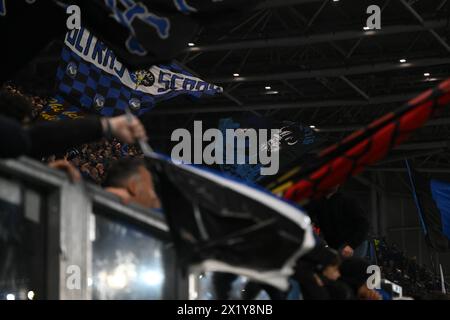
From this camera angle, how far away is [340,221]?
6812 mm

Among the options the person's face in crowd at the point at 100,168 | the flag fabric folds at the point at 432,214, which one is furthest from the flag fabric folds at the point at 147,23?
the flag fabric folds at the point at 432,214

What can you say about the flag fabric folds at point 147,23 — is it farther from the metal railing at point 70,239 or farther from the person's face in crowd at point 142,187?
the metal railing at point 70,239

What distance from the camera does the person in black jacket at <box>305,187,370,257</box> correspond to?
6.74m

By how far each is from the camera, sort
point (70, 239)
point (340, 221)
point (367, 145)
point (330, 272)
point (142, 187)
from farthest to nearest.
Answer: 1. point (340, 221)
2. point (330, 272)
3. point (142, 187)
4. point (367, 145)
5. point (70, 239)

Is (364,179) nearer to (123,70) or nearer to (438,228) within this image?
(438,228)

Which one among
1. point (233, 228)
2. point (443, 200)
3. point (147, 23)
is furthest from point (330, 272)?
point (443, 200)

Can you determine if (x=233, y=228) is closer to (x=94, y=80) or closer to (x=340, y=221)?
(x=340, y=221)

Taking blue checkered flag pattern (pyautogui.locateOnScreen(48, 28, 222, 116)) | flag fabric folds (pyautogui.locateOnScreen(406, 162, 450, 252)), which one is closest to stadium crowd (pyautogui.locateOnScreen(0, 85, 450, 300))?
blue checkered flag pattern (pyautogui.locateOnScreen(48, 28, 222, 116))

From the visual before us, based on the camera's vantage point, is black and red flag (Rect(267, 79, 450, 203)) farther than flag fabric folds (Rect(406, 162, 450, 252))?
No

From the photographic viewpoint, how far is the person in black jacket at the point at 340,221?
6.74 meters

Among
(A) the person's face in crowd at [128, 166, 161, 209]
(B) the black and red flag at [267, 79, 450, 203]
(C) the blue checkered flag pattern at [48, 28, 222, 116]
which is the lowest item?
(A) the person's face in crowd at [128, 166, 161, 209]

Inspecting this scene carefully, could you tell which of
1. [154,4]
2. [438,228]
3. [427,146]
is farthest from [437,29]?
[154,4]

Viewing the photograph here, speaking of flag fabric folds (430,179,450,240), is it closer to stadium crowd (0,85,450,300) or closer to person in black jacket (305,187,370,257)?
stadium crowd (0,85,450,300)

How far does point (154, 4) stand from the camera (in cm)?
487
